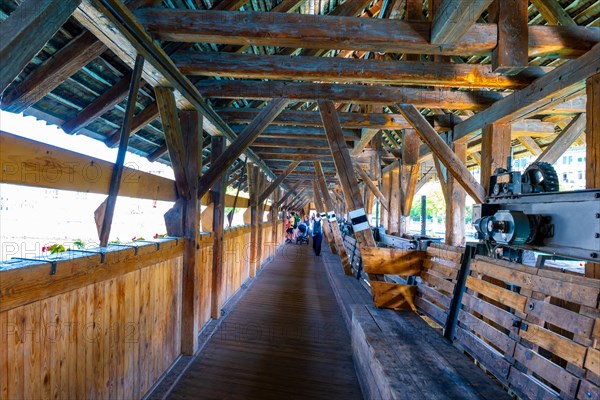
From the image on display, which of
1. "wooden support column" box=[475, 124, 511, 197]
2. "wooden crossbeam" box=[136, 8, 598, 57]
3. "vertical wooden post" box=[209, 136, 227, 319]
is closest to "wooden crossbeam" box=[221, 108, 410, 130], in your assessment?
"vertical wooden post" box=[209, 136, 227, 319]

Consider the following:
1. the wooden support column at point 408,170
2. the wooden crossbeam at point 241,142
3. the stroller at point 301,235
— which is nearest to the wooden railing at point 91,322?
the wooden crossbeam at point 241,142

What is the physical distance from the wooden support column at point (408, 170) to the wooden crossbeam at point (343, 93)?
5.49ft

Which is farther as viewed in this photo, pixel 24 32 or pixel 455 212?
pixel 455 212

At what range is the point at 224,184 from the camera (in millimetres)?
4855

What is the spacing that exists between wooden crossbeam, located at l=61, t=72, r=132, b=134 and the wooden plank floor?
247 cm

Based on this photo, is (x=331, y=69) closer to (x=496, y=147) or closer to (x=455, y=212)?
(x=496, y=147)

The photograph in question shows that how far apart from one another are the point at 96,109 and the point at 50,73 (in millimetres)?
529

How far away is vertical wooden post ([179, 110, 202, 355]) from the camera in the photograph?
11.6ft

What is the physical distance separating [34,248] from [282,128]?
14.2 feet

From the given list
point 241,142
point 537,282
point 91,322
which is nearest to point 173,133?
point 241,142

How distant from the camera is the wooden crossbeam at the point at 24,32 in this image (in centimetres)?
138

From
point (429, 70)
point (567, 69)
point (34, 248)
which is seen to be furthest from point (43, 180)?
point (567, 69)

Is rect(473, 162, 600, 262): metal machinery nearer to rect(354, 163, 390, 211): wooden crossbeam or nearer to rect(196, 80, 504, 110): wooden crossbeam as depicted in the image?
rect(196, 80, 504, 110): wooden crossbeam

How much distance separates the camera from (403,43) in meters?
2.61
